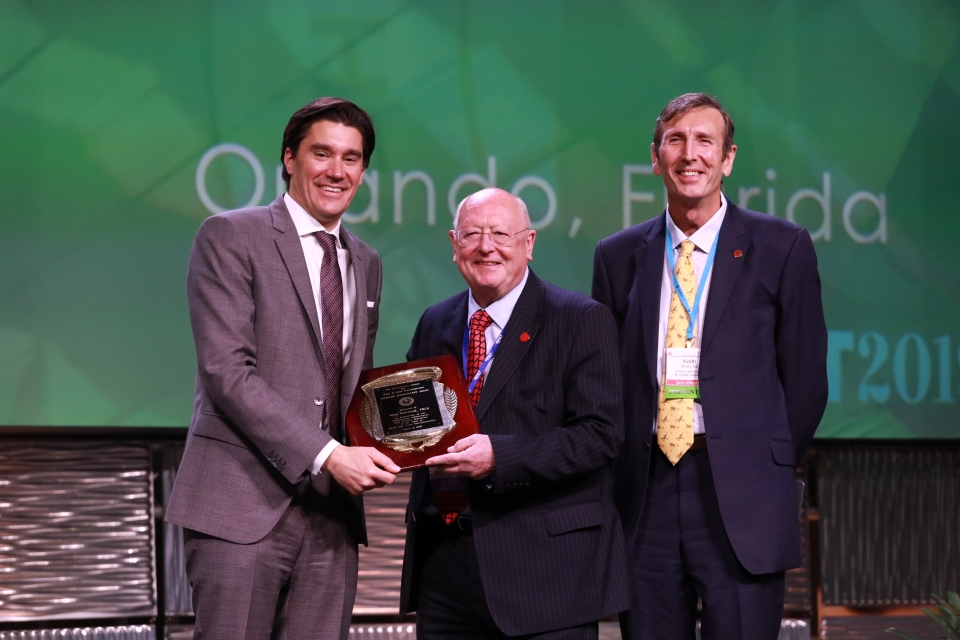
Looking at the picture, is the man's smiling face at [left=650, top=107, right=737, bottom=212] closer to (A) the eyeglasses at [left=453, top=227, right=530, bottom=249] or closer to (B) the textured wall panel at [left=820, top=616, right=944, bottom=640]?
(A) the eyeglasses at [left=453, top=227, right=530, bottom=249]

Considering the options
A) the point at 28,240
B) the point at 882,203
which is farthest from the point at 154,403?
the point at 882,203

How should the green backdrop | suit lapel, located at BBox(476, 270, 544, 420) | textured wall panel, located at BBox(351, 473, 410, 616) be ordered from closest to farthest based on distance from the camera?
suit lapel, located at BBox(476, 270, 544, 420) → the green backdrop → textured wall panel, located at BBox(351, 473, 410, 616)

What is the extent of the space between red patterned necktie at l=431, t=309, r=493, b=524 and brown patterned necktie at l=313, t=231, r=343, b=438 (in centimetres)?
27

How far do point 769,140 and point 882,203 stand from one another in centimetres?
52

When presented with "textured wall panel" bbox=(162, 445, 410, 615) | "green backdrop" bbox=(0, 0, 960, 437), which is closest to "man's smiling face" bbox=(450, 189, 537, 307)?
"green backdrop" bbox=(0, 0, 960, 437)

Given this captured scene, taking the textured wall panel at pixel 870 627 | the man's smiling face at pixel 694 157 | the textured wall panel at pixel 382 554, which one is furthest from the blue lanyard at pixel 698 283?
the textured wall panel at pixel 870 627

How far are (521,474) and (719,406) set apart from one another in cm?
55

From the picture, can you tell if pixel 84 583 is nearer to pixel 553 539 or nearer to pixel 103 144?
pixel 103 144

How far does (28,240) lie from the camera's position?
3625mm

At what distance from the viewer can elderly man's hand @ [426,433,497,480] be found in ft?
7.15

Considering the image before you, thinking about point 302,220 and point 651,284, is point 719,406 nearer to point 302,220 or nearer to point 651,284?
point 651,284

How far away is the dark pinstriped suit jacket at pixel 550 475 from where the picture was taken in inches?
87.9

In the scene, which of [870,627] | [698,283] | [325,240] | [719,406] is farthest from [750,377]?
[870,627]

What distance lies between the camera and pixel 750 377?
2502 millimetres
